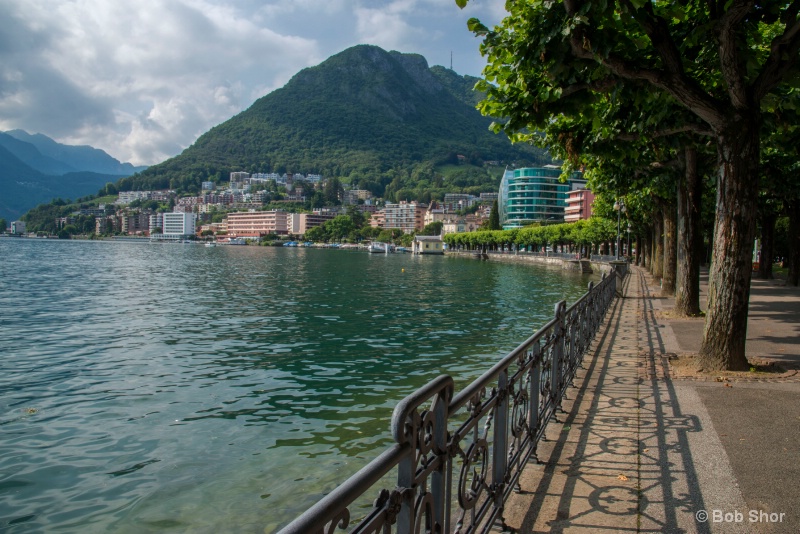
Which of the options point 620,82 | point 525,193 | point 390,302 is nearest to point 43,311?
point 390,302

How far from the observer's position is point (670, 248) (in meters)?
22.8

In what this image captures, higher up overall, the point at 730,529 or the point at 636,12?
the point at 636,12

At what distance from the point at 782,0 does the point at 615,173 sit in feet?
32.9

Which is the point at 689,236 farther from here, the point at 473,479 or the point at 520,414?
the point at 473,479

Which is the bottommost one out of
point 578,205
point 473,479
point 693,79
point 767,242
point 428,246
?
point 473,479

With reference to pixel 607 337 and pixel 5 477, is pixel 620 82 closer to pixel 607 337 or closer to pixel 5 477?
pixel 607 337

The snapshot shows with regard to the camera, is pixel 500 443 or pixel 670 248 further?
pixel 670 248

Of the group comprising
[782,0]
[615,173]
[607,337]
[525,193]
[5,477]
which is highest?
[525,193]

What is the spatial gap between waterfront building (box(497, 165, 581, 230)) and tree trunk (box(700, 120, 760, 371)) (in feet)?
528

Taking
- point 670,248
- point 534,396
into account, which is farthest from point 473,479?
point 670,248

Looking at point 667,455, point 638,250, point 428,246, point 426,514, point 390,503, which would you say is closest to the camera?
point 390,503

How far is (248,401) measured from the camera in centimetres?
1053

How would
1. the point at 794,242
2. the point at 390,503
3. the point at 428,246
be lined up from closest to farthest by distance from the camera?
1. the point at 390,503
2. the point at 794,242
3. the point at 428,246

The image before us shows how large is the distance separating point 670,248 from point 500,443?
827 inches
